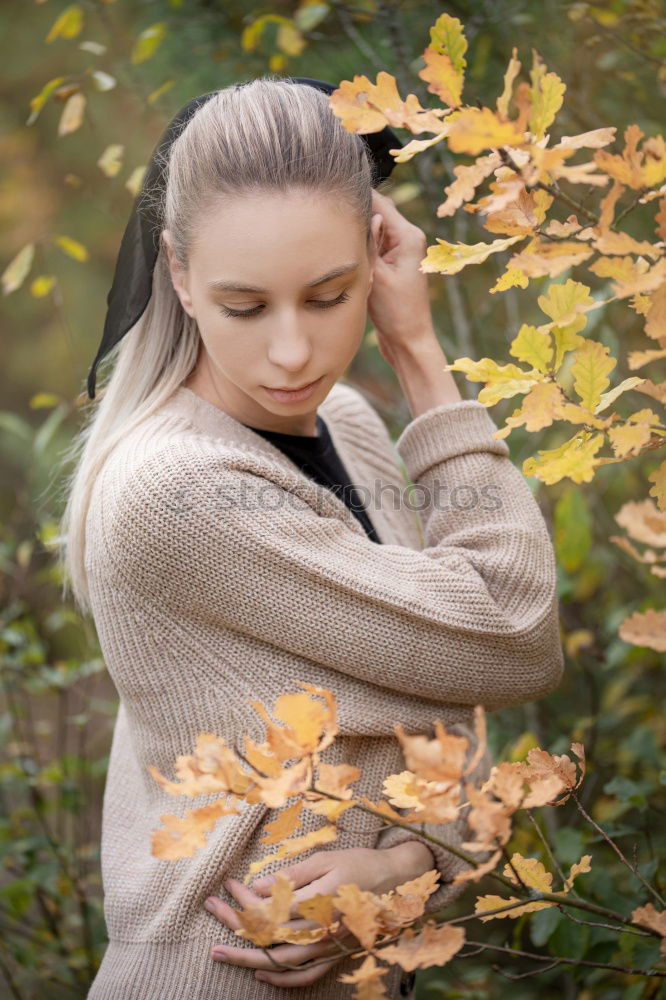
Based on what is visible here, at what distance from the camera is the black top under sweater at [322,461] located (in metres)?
1.49

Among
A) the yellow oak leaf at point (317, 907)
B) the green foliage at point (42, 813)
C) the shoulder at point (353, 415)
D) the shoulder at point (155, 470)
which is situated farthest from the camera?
the green foliage at point (42, 813)

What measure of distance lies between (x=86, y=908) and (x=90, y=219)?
2912 millimetres

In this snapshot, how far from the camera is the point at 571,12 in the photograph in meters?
1.90

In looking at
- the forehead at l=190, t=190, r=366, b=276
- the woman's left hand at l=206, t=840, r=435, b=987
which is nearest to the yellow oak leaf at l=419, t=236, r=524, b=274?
the forehead at l=190, t=190, r=366, b=276

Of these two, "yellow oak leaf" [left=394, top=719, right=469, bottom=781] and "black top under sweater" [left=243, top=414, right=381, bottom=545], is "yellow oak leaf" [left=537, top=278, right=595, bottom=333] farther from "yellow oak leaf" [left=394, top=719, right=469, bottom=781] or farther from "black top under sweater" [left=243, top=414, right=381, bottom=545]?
"black top under sweater" [left=243, top=414, right=381, bottom=545]

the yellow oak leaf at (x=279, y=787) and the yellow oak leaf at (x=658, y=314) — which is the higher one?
the yellow oak leaf at (x=658, y=314)

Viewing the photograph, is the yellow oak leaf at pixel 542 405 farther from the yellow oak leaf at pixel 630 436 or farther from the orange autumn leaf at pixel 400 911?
the orange autumn leaf at pixel 400 911

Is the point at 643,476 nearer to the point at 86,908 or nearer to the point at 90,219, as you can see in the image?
the point at 86,908

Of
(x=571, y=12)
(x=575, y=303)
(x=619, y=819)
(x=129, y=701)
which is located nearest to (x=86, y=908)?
(x=129, y=701)

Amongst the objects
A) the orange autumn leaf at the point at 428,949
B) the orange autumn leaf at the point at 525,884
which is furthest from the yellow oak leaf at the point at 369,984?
the orange autumn leaf at the point at 525,884

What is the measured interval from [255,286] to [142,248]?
1.06 ft

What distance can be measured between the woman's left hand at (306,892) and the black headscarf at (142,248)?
765 mm

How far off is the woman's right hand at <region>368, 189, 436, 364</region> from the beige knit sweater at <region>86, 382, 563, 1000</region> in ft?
0.78

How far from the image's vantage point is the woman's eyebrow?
120 cm
